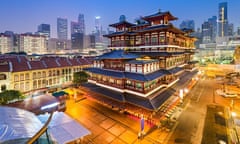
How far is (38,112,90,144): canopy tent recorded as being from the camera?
9.43 meters

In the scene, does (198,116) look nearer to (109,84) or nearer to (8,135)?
(109,84)

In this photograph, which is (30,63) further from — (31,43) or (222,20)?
(222,20)

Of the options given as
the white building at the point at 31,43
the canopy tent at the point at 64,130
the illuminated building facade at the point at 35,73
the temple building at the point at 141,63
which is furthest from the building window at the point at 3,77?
the white building at the point at 31,43

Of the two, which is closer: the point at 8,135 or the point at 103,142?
the point at 8,135

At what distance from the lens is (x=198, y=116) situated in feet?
57.9

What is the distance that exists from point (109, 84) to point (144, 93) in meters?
6.35

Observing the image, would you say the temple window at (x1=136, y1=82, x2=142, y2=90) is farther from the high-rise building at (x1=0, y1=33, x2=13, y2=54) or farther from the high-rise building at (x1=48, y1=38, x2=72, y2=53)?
the high-rise building at (x1=48, y1=38, x2=72, y2=53)

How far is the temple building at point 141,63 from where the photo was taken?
16.6 metres

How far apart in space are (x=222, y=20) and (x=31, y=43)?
705 feet

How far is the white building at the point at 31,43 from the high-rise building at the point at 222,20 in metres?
196

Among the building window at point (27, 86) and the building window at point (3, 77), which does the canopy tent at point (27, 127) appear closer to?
the building window at point (3, 77)

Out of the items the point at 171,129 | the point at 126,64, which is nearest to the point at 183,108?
the point at 171,129

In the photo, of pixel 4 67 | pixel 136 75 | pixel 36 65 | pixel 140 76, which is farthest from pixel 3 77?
pixel 140 76

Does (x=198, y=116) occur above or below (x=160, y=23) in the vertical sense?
below
